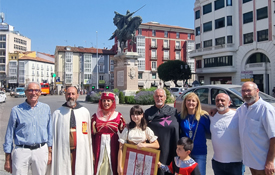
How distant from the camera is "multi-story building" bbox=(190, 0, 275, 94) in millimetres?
32219

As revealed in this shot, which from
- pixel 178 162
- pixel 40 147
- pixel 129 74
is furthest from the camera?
pixel 129 74

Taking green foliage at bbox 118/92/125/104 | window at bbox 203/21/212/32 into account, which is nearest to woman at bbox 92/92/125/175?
green foliage at bbox 118/92/125/104

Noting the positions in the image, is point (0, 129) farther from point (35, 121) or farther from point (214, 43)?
point (214, 43)

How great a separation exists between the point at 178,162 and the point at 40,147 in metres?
1.93

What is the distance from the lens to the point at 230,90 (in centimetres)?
724

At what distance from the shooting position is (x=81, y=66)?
67875 mm

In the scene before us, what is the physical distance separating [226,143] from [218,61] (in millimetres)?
38048

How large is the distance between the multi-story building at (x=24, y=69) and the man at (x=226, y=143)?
74491 mm

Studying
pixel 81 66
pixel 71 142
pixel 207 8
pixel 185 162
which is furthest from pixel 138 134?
pixel 81 66

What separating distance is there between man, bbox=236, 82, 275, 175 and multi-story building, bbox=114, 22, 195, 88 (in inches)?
2078

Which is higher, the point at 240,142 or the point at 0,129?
the point at 240,142

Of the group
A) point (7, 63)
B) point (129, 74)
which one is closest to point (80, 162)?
point (129, 74)

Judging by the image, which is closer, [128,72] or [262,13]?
[128,72]

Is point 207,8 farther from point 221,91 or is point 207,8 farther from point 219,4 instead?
point 221,91
